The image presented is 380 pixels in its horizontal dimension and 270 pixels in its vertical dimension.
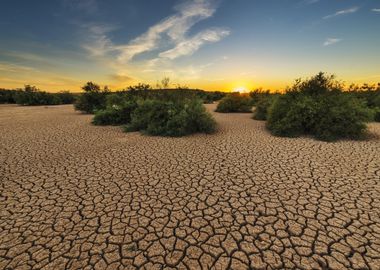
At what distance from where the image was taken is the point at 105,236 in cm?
270

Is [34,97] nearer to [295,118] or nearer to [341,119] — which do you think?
[295,118]

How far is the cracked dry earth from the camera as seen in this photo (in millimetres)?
2359

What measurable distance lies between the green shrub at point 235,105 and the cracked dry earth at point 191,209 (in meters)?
11.8

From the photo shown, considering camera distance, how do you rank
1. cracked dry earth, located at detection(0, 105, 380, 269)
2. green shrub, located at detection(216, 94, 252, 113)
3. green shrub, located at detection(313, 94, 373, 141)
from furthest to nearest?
green shrub, located at detection(216, 94, 252, 113)
green shrub, located at detection(313, 94, 373, 141)
cracked dry earth, located at detection(0, 105, 380, 269)

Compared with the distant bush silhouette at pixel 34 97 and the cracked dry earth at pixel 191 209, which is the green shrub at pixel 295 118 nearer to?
the cracked dry earth at pixel 191 209

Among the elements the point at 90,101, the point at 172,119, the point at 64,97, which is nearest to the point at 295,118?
the point at 172,119

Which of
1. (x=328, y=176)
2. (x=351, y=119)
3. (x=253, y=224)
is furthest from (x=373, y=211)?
(x=351, y=119)

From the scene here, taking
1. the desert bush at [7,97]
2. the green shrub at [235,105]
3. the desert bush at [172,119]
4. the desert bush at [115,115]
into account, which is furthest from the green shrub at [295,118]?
the desert bush at [7,97]

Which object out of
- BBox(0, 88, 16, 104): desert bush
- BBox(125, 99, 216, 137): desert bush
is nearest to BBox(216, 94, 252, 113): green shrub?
BBox(125, 99, 216, 137): desert bush

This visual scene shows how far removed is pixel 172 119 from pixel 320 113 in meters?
6.44

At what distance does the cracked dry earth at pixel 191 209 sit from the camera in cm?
236

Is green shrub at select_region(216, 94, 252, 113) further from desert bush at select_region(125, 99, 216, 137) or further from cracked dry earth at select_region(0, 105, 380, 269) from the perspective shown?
cracked dry earth at select_region(0, 105, 380, 269)

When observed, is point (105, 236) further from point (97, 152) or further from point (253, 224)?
point (97, 152)

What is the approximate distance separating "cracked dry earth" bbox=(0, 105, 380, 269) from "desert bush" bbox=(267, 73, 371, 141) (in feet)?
6.15
